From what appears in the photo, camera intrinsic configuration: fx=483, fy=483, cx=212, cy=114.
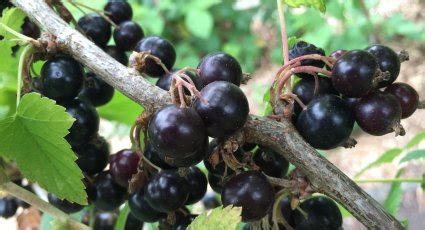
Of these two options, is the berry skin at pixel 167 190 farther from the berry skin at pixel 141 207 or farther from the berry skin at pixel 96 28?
the berry skin at pixel 96 28

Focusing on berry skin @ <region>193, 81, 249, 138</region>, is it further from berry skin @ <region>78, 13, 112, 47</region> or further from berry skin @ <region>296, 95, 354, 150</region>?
berry skin @ <region>78, 13, 112, 47</region>

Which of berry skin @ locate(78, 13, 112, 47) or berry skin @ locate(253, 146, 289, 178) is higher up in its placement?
berry skin @ locate(78, 13, 112, 47)

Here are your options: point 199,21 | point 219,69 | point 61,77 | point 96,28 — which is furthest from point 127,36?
point 199,21

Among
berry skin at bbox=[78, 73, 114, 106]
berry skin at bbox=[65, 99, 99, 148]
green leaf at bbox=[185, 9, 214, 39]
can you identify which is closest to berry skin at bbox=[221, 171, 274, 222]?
berry skin at bbox=[65, 99, 99, 148]

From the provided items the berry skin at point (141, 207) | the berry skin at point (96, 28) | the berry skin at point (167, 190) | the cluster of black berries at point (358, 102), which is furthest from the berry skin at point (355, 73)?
the berry skin at point (96, 28)

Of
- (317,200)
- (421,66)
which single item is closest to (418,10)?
(421,66)
